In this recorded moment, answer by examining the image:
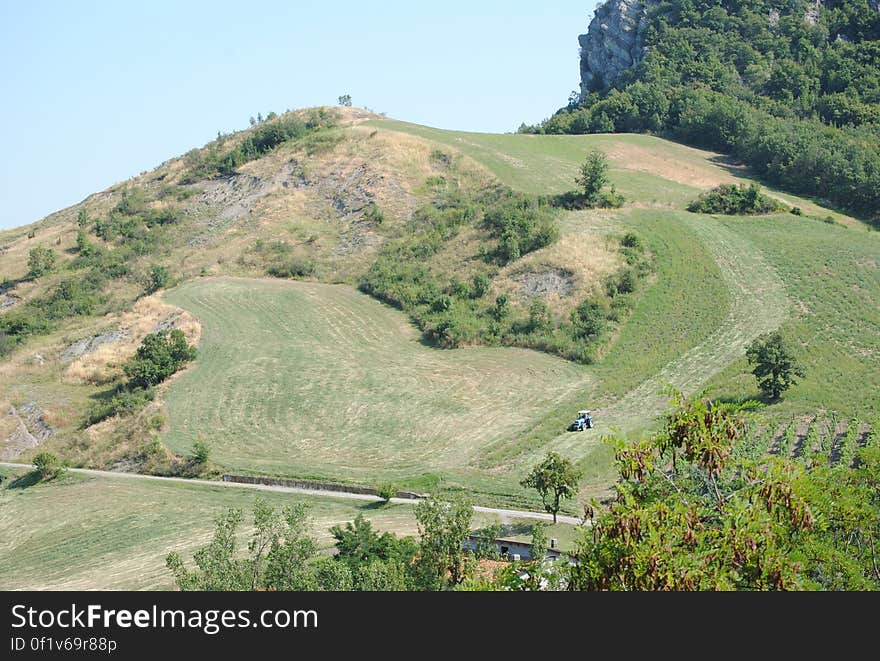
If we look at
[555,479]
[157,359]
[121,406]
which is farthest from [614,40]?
[555,479]

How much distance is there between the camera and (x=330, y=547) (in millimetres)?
40188

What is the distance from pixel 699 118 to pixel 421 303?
5851 centimetres

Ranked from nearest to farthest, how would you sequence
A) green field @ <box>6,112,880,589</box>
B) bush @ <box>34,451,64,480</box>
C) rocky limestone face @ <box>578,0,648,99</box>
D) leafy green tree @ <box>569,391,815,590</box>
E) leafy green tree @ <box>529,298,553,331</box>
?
leafy green tree @ <box>569,391,815,590</box>
green field @ <box>6,112,880,589</box>
bush @ <box>34,451,64,480</box>
leafy green tree @ <box>529,298,553,331</box>
rocky limestone face @ <box>578,0,648,99</box>

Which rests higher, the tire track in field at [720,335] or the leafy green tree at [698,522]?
the leafy green tree at [698,522]

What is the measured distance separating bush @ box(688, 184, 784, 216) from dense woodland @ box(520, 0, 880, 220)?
14137 millimetres

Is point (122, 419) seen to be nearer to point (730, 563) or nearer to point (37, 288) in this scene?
point (37, 288)

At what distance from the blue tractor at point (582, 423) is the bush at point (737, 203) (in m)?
38.2

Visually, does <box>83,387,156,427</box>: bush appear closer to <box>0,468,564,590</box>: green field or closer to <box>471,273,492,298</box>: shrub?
<box>0,468,564,590</box>: green field

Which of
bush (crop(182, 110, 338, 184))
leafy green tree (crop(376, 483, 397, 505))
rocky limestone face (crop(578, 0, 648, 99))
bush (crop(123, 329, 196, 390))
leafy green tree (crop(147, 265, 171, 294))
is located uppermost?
rocky limestone face (crop(578, 0, 648, 99))

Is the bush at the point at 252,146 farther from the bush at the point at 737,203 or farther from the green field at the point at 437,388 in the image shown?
the bush at the point at 737,203

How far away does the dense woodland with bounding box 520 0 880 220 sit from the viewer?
101 m

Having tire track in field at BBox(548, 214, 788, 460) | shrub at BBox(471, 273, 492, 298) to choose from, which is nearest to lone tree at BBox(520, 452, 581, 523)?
tire track in field at BBox(548, 214, 788, 460)

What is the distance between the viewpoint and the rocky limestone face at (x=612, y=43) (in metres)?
148

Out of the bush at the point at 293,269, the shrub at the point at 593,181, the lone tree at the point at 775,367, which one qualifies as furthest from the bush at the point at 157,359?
the lone tree at the point at 775,367
